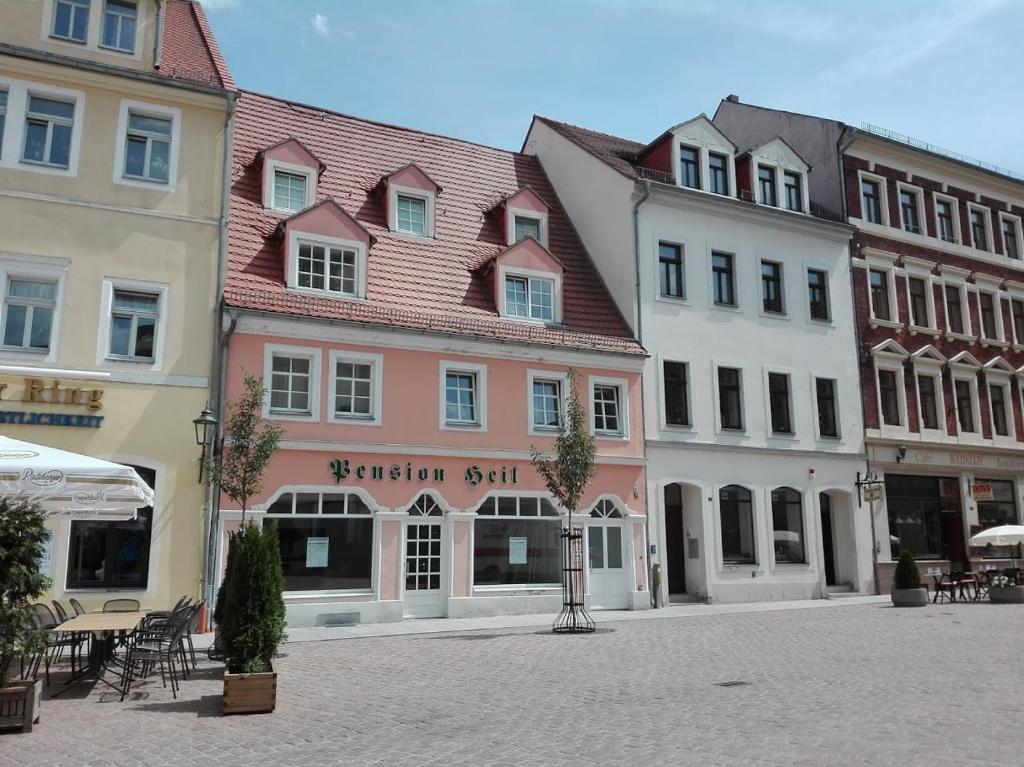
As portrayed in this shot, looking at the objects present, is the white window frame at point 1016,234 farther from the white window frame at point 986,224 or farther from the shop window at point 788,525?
the shop window at point 788,525

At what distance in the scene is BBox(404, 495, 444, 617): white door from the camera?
19.0m

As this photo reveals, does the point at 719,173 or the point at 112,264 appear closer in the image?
the point at 112,264

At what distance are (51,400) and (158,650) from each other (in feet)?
25.3

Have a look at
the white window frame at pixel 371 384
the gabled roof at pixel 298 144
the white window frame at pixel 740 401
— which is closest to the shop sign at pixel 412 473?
the white window frame at pixel 371 384

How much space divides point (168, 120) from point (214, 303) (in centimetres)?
407

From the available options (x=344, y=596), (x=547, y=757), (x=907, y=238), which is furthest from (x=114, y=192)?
(x=907, y=238)

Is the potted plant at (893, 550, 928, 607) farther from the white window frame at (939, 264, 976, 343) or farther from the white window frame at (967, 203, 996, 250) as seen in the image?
the white window frame at (967, 203, 996, 250)

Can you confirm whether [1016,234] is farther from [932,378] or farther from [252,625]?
[252,625]

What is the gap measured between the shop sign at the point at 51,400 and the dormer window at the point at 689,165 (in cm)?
1692

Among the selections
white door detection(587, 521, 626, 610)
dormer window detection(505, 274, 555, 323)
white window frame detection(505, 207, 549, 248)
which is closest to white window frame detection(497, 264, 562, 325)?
dormer window detection(505, 274, 555, 323)

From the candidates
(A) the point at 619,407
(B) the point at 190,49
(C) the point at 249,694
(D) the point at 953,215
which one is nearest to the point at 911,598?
(A) the point at 619,407

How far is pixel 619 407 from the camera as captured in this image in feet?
73.3

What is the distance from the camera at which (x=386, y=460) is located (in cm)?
1897

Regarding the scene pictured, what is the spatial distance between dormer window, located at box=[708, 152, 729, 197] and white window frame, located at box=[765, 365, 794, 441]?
5499 mm
